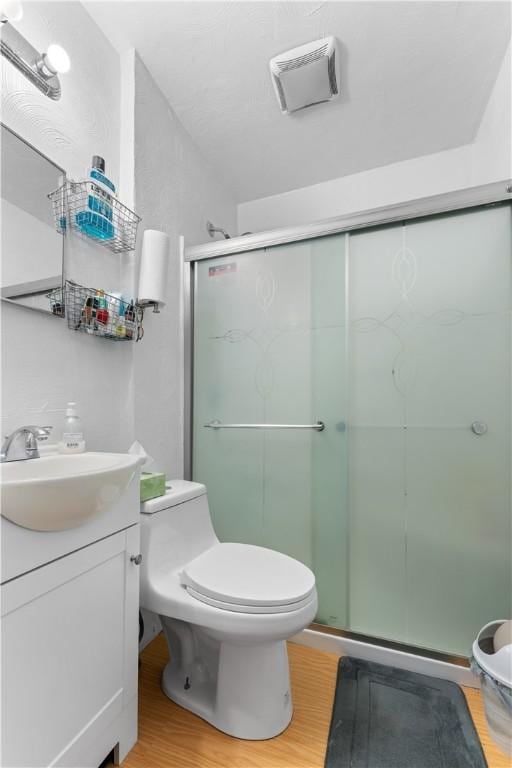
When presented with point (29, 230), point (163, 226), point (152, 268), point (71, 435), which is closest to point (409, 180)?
point (163, 226)

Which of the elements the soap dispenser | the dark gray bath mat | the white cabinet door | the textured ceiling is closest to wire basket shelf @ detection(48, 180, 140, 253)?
the soap dispenser

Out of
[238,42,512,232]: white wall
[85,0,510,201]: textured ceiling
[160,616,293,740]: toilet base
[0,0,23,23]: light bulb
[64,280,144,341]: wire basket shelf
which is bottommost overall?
[160,616,293,740]: toilet base

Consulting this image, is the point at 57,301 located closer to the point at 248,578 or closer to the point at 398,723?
the point at 248,578

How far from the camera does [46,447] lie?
1.10 meters

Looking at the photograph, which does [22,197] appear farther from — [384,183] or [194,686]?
[384,183]

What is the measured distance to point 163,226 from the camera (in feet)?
5.52

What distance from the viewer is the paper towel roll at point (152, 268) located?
1.41 m

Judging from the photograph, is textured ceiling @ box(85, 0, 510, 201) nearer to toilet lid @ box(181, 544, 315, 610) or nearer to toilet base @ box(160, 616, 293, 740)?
toilet lid @ box(181, 544, 315, 610)

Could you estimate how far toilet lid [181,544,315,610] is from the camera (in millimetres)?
1035

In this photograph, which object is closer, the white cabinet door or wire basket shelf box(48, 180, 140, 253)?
the white cabinet door

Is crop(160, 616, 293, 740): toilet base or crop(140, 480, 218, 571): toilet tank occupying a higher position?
crop(140, 480, 218, 571): toilet tank

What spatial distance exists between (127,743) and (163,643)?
53 cm

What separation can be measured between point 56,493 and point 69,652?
1.38 ft

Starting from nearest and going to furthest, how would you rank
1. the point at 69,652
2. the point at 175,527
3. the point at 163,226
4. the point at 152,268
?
1. the point at 69,652
2. the point at 175,527
3. the point at 152,268
4. the point at 163,226
